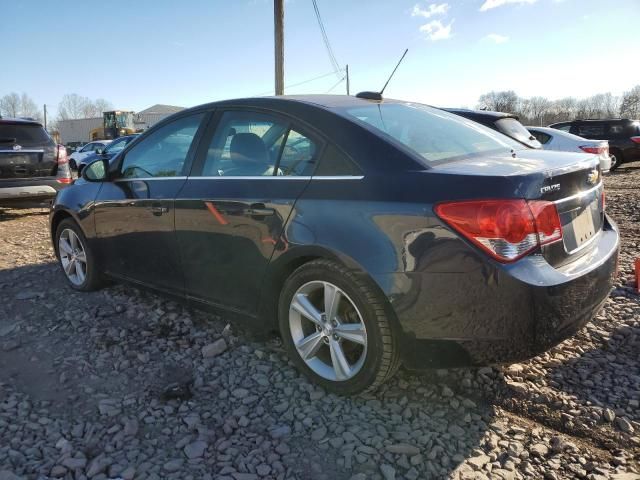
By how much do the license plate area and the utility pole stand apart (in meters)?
12.3

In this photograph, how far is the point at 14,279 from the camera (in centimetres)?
483

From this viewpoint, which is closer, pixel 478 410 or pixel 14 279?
pixel 478 410

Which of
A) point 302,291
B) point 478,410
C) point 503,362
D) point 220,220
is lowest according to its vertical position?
point 478,410

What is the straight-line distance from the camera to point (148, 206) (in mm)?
3520

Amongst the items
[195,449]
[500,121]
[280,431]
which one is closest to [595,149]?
[500,121]

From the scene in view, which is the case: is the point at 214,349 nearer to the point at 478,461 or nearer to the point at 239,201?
the point at 239,201

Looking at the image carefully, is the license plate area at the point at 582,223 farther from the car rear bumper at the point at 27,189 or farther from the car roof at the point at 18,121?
the car roof at the point at 18,121

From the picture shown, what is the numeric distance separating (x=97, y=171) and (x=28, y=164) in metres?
4.65

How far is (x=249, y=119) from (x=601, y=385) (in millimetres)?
2515

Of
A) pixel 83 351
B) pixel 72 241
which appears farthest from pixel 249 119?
pixel 72 241

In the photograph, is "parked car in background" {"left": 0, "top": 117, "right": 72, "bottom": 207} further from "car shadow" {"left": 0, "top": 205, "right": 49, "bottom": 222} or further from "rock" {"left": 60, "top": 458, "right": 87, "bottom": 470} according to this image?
"rock" {"left": 60, "top": 458, "right": 87, "bottom": 470}

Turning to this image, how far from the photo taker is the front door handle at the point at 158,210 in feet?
11.1

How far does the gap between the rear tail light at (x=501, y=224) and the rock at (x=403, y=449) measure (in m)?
0.92

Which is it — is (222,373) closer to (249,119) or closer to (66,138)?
(249,119)
